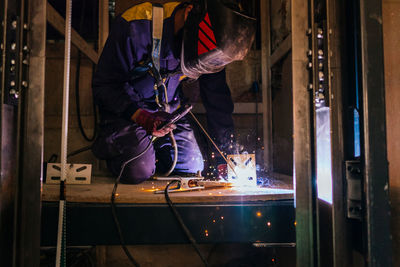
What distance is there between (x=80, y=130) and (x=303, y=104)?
6.59 ft

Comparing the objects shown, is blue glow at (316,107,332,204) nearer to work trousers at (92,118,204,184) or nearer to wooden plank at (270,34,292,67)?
wooden plank at (270,34,292,67)

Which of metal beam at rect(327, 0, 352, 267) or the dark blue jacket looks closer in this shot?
metal beam at rect(327, 0, 352, 267)

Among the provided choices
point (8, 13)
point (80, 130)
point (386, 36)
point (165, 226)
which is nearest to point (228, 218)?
point (165, 226)

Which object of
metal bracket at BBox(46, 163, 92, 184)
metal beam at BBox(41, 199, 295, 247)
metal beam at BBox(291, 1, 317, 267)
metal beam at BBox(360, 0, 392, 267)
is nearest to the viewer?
metal beam at BBox(360, 0, 392, 267)

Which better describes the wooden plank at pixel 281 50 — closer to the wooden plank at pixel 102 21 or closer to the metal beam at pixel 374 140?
the metal beam at pixel 374 140

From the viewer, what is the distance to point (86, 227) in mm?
1184

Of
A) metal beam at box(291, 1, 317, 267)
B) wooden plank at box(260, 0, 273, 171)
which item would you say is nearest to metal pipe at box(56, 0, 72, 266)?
metal beam at box(291, 1, 317, 267)

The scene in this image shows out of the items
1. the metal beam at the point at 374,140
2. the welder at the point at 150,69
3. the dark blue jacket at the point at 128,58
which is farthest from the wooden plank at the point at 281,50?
the metal beam at the point at 374,140

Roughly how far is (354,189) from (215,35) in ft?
3.05

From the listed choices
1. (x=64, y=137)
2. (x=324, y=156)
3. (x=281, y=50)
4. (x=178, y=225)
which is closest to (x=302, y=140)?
(x=324, y=156)

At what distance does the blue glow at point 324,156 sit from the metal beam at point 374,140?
4.3 inches

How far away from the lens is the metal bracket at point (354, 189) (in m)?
0.92

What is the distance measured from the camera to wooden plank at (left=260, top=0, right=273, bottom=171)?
2303 mm

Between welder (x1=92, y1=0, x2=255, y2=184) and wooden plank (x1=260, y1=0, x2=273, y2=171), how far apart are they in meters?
0.40
